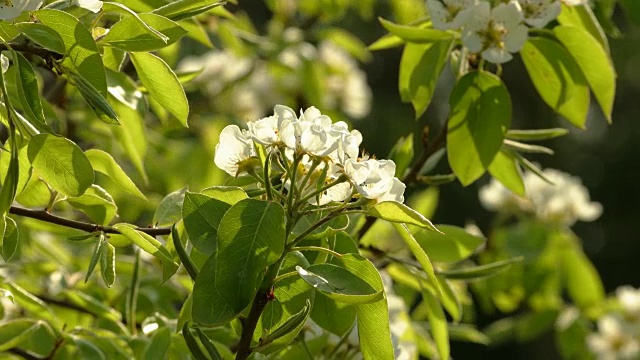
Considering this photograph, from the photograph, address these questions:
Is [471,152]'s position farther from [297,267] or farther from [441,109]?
[441,109]

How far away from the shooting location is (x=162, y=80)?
117 centimetres

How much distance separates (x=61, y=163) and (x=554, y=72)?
773mm

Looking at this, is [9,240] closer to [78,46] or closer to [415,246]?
[78,46]

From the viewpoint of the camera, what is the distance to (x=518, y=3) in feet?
4.73

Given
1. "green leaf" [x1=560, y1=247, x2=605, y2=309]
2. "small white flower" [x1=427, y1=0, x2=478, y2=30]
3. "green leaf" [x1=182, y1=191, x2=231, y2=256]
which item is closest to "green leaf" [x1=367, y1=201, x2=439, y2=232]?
"green leaf" [x1=182, y1=191, x2=231, y2=256]

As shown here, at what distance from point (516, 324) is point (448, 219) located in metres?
7.16

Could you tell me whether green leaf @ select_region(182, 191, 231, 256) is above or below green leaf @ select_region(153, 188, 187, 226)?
above

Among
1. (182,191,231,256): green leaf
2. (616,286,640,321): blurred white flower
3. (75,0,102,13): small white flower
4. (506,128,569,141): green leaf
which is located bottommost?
(616,286,640,321): blurred white flower

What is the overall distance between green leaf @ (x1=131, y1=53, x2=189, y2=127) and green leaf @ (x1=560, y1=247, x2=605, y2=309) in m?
1.74

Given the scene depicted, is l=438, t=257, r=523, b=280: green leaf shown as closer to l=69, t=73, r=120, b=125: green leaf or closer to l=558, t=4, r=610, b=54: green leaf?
l=558, t=4, r=610, b=54: green leaf

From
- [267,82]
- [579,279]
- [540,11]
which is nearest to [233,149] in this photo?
[540,11]

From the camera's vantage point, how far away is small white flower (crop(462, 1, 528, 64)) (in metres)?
Answer: 1.42

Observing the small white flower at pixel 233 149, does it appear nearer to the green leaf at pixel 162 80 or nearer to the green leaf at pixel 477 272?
the green leaf at pixel 162 80

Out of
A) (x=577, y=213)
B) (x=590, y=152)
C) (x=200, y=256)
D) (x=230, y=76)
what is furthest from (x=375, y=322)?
(x=590, y=152)
